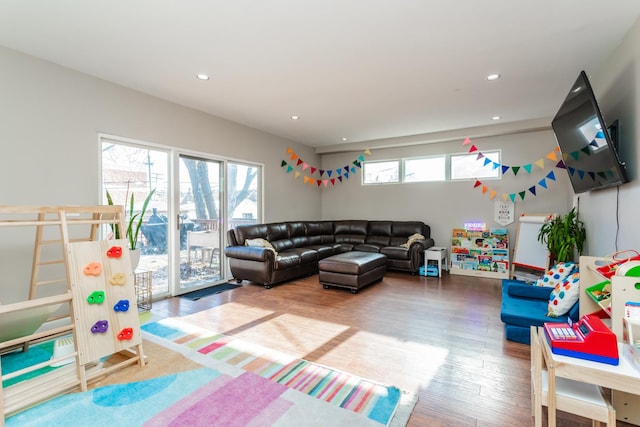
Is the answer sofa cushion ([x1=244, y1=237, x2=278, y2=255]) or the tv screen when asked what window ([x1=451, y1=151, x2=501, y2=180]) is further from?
sofa cushion ([x1=244, y1=237, x2=278, y2=255])

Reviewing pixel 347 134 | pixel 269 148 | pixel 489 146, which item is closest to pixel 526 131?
pixel 489 146

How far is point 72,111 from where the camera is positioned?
10.5 feet

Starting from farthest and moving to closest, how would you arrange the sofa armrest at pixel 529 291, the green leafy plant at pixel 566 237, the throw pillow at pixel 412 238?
the throw pillow at pixel 412 238 < the green leafy plant at pixel 566 237 < the sofa armrest at pixel 529 291

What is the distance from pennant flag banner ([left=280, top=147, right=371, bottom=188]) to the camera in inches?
260

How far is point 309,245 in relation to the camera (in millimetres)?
6219

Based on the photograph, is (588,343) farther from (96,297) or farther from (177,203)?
(177,203)

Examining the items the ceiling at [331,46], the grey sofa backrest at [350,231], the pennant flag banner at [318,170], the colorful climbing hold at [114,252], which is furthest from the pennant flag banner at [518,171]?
the colorful climbing hold at [114,252]

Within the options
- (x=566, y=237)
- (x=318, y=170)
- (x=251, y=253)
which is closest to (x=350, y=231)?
(x=318, y=170)

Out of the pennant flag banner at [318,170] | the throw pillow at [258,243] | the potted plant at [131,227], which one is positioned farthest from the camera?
the pennant flag banner at [318,170]

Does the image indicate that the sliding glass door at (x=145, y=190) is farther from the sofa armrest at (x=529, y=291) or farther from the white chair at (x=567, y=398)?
the sofa armrest at (x=529, y=291)

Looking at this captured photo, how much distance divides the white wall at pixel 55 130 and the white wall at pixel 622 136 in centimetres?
492

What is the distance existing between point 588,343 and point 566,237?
3217mm

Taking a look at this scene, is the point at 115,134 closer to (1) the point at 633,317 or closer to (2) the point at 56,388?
(2) the point at 56,388

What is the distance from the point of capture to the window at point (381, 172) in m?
6.71
